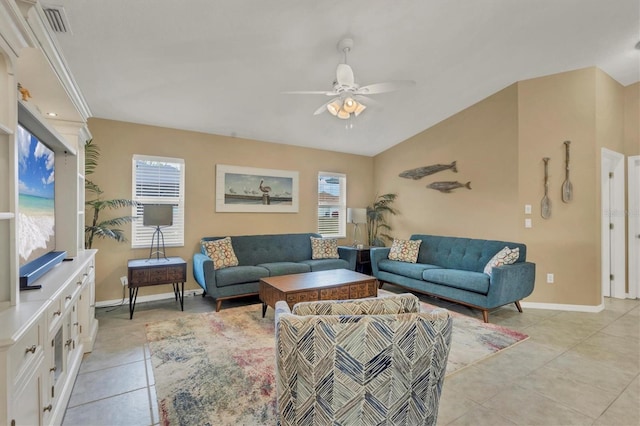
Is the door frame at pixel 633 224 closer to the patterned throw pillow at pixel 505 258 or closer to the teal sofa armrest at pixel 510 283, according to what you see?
the teal sofa armrest at pixel 510 283

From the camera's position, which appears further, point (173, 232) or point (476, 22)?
point (173, 232)

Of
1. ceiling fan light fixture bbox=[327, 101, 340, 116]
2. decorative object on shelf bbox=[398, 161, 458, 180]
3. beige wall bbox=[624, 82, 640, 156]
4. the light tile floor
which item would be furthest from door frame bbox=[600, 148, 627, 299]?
ceiling fan light fixture bbox=[327, 101, 340, 116]

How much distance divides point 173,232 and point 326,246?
236 cm

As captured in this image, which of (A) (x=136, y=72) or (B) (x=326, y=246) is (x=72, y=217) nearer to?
(A) (x=136, y=72)

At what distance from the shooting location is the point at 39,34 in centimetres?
157

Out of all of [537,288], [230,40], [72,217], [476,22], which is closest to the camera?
[72,217]

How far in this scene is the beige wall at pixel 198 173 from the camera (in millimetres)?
4020

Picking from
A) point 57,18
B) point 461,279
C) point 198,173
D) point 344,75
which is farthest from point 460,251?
point 57,18

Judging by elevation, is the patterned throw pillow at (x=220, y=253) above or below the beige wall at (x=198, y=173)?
below

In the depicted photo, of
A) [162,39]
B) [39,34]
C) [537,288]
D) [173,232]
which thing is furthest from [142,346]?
[537,288]

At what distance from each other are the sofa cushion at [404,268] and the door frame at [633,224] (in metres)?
2.83

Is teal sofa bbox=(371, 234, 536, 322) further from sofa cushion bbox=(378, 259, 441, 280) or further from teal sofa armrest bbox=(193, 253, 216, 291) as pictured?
teal sofa armrest bbox=(193, 253, 216, 291)

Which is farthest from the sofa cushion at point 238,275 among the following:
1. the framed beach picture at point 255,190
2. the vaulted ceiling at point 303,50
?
the vaulted ceiling at point 303,50

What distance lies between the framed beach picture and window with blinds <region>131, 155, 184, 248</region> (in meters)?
0.56
